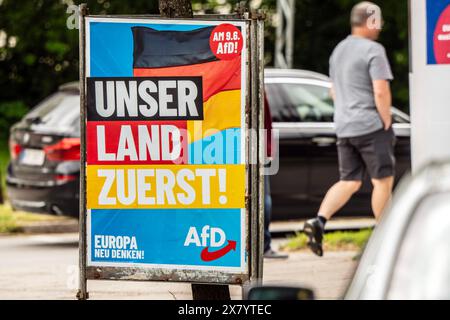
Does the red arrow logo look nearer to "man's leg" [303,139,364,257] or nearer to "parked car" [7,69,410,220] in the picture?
"man's leg" [303,139,364,257]

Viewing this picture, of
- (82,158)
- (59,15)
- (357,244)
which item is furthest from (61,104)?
(59,15)

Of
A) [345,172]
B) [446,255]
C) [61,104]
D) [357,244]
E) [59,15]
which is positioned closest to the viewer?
[446,255]

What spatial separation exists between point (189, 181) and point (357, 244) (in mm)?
5027

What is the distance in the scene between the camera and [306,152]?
513 inches

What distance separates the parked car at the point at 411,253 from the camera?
10.8ft

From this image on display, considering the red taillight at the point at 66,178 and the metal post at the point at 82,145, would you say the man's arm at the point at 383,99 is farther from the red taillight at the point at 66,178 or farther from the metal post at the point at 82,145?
the metal post at the point at 82,145

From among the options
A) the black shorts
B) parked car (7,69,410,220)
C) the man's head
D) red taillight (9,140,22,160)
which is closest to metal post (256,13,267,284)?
the black shorts

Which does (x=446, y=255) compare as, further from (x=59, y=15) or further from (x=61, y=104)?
(x=59, y=15)

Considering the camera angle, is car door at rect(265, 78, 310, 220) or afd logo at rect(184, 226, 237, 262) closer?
afd logo at rect(184, 226, 237, 262)

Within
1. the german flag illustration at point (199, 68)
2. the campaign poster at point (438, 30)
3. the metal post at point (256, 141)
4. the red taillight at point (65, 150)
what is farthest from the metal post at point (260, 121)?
the red taillight at point (65, 150)

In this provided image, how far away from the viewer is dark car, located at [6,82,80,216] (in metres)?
12.8

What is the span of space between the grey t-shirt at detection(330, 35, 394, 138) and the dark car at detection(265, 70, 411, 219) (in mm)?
2204

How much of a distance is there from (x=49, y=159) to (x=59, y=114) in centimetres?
50

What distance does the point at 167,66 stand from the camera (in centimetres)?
716
